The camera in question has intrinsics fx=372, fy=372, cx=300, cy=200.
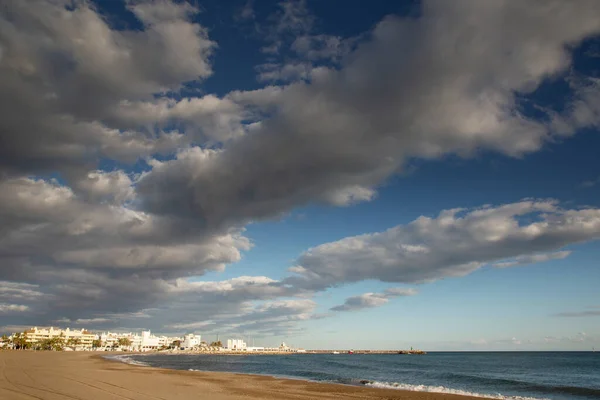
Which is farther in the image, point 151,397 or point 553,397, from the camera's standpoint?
point 553,397

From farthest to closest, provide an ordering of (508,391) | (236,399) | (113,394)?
(508,391)
(236,399)
(113,394)

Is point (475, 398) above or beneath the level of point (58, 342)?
above

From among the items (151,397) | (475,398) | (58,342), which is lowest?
(58,342)

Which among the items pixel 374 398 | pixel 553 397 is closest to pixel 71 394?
pixel 374 398

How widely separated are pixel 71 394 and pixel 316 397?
15.7 m

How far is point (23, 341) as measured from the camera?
175 m

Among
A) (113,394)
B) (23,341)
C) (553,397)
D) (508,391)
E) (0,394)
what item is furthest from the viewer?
(23,341)

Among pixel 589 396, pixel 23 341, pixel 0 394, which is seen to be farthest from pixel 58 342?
pixel 589 396

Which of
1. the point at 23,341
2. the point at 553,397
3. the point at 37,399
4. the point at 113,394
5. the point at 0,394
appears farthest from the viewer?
the point at 23,341

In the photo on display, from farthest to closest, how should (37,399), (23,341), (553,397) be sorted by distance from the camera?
(23,341)
(553,397)
(37,399)

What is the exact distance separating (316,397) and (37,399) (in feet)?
56.6

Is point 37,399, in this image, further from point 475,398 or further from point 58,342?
point 58,342

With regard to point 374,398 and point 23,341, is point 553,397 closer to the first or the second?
point 374,398

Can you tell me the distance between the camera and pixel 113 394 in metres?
21.3
